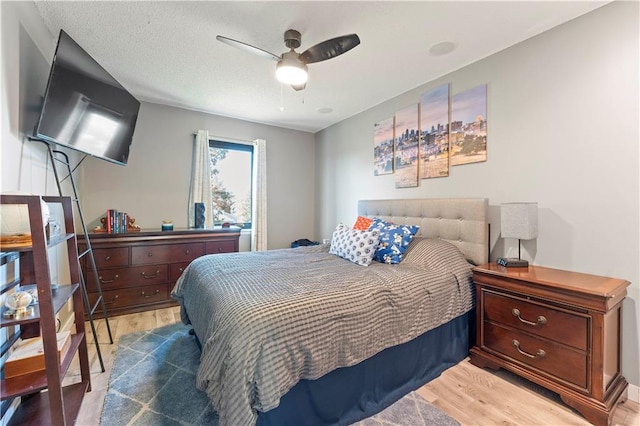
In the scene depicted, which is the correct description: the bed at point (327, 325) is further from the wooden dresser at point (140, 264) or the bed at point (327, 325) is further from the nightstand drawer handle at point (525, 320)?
the wooden dresser at point (140, 264)

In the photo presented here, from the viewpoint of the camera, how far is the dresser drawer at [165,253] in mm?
3234

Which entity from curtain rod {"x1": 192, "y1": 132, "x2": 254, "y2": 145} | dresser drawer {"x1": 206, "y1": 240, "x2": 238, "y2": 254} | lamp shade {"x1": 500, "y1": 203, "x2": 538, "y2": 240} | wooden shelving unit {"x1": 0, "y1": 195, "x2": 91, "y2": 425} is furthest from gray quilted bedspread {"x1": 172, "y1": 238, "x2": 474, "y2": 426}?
curtain rod {"x1": 192, "y1": 132, "x2": 254, "y2": 145}

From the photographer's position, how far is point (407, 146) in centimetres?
331

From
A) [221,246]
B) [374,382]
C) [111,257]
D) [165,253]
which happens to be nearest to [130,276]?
[111,257]

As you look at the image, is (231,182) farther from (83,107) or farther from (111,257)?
(83,107)

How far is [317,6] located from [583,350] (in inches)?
111

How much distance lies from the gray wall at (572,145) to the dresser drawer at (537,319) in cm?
54

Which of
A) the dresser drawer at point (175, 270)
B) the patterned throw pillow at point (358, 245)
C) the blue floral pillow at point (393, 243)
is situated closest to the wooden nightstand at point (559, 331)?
the blue floral pillow at point (393, 243)

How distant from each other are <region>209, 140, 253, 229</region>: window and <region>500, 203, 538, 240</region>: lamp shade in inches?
141

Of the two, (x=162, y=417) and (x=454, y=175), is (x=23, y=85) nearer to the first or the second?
(x=162, y=417)

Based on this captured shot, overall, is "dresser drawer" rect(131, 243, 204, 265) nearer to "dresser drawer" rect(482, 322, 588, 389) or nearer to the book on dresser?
the book on dresser

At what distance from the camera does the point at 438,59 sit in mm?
2617

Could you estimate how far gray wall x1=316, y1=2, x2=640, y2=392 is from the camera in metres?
1.83

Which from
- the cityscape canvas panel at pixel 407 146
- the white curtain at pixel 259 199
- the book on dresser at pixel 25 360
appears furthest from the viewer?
the white curtain at pixel 259 199
